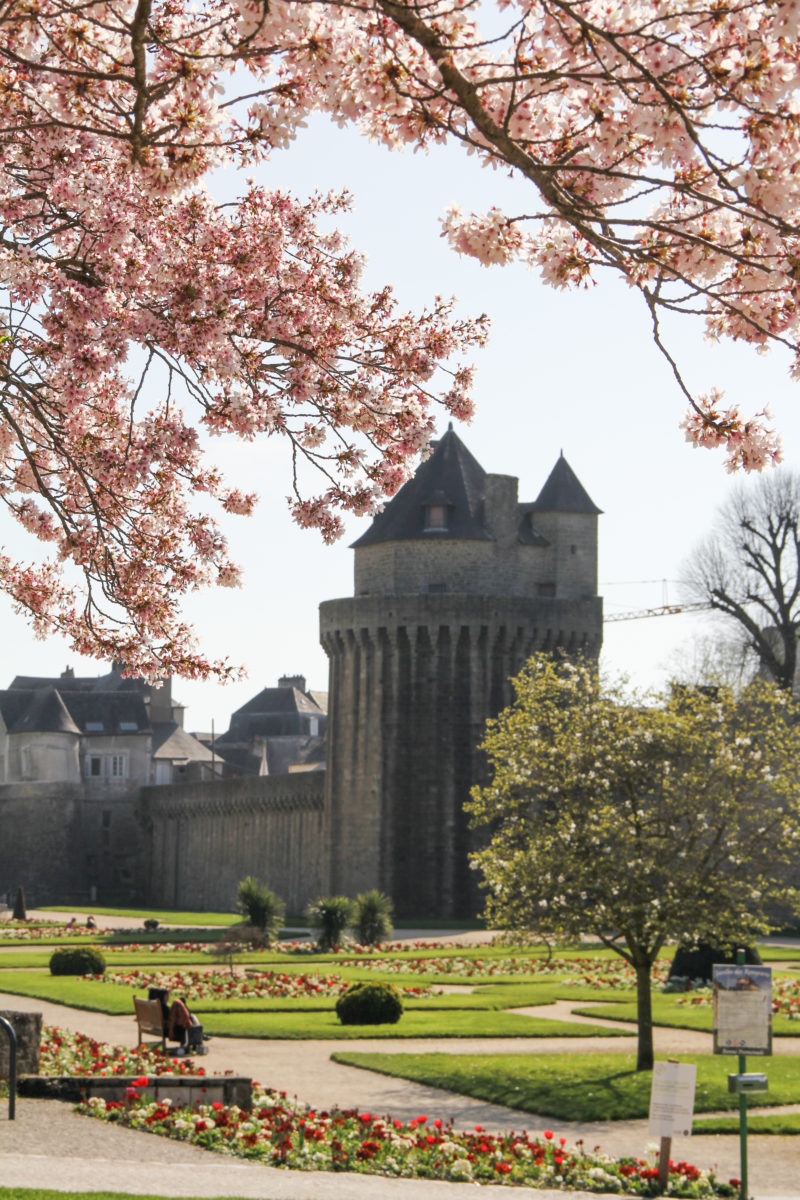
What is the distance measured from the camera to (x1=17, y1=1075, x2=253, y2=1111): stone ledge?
45.1 feet

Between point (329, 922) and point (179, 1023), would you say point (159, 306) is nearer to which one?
point (179, 1023)

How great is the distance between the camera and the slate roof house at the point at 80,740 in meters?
72.1

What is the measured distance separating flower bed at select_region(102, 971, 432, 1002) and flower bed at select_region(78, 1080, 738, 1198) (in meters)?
11.8

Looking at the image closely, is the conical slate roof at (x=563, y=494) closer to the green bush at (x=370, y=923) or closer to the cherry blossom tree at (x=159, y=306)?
the green bush at (x=370, y=923)

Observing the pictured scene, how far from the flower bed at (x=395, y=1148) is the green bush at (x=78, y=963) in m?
15.8

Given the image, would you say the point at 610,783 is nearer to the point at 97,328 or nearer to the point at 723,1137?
the point at 723,1137

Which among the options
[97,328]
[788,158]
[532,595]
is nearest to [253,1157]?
[97,328]

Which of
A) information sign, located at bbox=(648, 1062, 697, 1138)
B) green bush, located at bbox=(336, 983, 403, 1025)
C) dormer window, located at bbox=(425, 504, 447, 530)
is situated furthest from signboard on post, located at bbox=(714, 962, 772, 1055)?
dormer window, located at bbox=(425, 504, 447, 530)

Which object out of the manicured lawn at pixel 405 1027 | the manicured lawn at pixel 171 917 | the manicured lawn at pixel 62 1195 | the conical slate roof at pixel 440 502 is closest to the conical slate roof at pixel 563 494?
the conical slate roof at pixel 440 502

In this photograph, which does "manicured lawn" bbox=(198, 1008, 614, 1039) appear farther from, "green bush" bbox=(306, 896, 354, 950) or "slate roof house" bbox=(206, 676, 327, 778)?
"slate roof house" bbox=(206, 676, 327, 778)

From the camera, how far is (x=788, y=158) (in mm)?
7082

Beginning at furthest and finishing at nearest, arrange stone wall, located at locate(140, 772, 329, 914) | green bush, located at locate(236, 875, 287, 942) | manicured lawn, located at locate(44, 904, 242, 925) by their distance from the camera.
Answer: stone wall, located at locate(140, 772, 329, 914), manicured lawn, located at locate(44, 904, 242, 925), green bush, located at locate(236, 875, 287, 942)

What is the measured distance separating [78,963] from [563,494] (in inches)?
1365

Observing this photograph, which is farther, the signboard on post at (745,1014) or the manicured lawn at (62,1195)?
the signboard on post at (745,1014)
